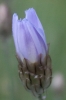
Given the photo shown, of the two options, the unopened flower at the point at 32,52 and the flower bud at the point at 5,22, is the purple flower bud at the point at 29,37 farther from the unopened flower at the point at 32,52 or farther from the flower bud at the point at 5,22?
the flower bud at the point at 5,22

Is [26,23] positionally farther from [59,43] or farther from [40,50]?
[59,43]

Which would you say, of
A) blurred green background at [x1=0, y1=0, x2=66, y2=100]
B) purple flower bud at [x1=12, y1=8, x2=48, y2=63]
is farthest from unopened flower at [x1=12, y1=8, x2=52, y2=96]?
blurred green background at [x1=0, y1=0, x2=66, y2=100]

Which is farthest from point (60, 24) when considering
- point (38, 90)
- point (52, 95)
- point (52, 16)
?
point (38, 90)

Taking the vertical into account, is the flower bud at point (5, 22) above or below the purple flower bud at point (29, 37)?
above

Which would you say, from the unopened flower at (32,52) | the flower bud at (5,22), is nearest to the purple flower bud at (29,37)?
the unopened flower at (32,52)

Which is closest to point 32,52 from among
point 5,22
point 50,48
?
point 5,22

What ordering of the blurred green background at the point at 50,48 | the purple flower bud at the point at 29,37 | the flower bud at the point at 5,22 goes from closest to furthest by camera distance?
the purple flower bud at the point at 29,37, the flower bud at the point at 5,22, the blurred green background at the point at 50,48

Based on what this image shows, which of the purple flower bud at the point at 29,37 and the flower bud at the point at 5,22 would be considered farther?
the flower bud at the point at 5,22
